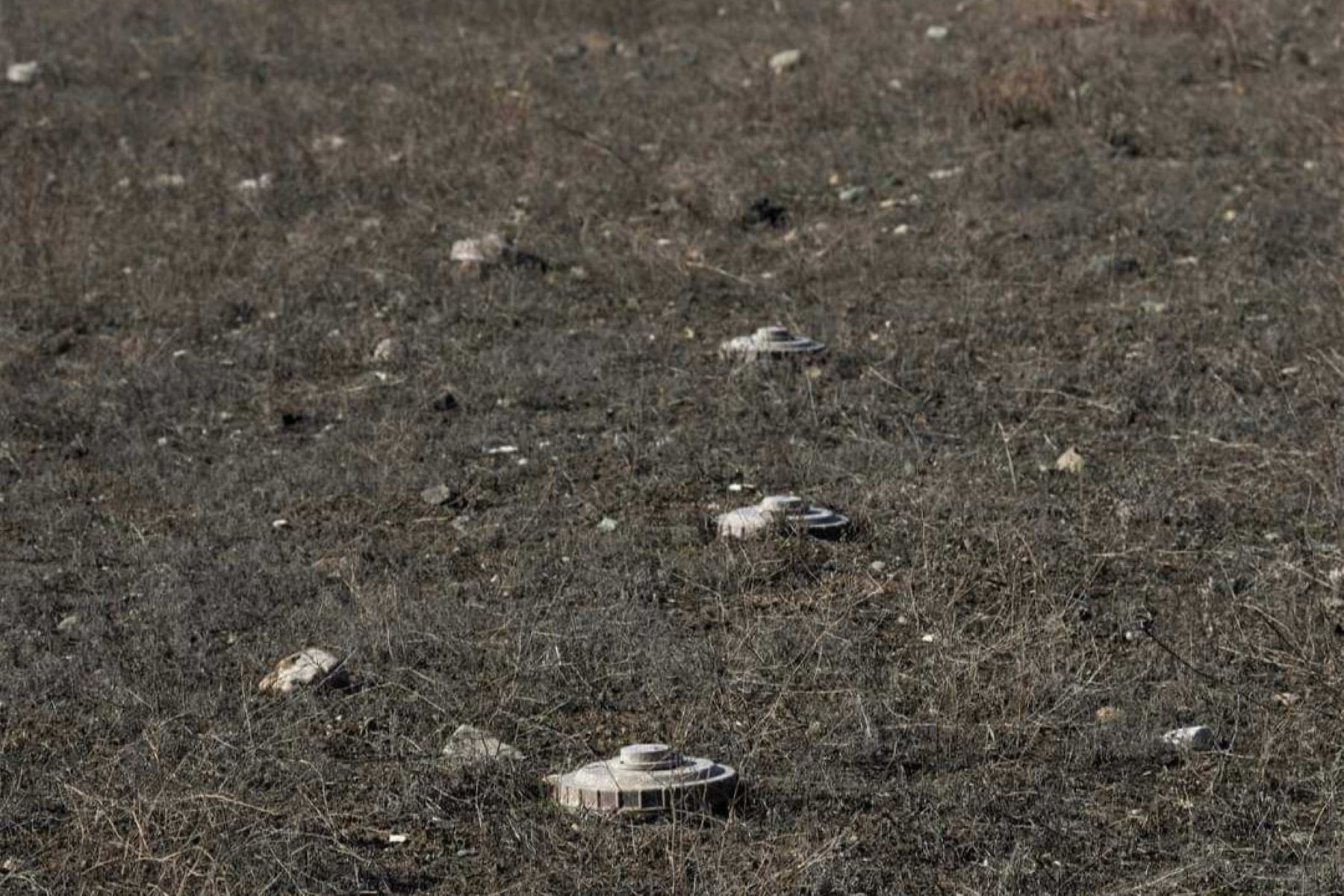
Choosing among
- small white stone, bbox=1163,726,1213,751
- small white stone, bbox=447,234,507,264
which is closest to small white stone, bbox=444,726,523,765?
small white stone, bbox=1163,726,1213,751

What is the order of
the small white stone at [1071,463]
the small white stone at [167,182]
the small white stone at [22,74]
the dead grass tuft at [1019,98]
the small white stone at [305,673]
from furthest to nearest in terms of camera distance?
the small white stone at [22,74], the dead grass tuft at [1019,98], the small white stone at [167,182], the small white stone at [1071,463], the small white stone at [305,673]

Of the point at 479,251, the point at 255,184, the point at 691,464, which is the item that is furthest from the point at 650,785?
the point at 255,184

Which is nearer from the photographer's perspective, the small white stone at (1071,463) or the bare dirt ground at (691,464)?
the bare dirt ground at (691,464)

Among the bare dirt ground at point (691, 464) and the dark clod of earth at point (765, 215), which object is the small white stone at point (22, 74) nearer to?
the bare dirt ground at point (691, 464)

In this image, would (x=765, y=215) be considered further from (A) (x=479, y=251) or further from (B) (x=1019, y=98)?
(B) (x=1019, y=98)

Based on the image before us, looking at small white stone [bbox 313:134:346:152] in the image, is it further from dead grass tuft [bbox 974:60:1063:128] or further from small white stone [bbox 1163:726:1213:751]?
small white stone [bbox 1163:726:1213:751]

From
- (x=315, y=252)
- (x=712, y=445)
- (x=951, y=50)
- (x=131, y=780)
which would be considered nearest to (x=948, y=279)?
(x=712, y=445)

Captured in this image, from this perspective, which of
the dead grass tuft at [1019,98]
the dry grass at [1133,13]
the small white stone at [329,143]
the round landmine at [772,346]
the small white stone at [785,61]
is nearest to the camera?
the round landmine at [772,346]

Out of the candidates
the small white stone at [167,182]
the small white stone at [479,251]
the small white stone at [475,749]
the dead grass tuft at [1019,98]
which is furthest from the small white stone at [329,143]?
the small white stone at [475,749]

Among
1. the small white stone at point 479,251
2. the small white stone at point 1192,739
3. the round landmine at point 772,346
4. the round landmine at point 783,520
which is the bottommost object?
the small white stone at point 479,251
